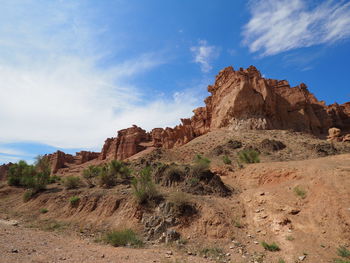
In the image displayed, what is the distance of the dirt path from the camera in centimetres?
645

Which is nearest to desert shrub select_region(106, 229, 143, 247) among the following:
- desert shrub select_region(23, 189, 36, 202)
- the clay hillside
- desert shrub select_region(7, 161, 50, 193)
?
the clay hillside

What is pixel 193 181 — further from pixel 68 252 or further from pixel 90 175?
pixel 90 175

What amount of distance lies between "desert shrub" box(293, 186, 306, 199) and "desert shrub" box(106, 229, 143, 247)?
7191mm

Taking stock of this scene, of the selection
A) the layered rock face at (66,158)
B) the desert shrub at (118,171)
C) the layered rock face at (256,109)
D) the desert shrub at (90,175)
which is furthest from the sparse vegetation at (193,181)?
the layered rock face at (66,158)

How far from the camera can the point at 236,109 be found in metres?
36.7

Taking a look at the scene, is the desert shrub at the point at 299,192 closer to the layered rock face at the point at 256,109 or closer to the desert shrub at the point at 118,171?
the desert shrub at the point at 118,171

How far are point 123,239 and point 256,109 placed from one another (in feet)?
107

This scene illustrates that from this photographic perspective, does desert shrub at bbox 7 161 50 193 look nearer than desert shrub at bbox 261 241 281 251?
No

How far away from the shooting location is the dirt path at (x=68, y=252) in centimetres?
645

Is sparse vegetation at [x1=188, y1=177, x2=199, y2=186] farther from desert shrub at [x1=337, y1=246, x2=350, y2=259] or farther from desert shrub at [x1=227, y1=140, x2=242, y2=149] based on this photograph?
desert shrub at [x1=227, y1=140, x2=242, y2=149]

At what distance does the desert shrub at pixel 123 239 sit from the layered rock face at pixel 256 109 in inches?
1138

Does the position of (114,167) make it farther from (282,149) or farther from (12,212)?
(282,149)

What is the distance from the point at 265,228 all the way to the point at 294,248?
5.03 ft

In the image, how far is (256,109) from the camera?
3597 cm
